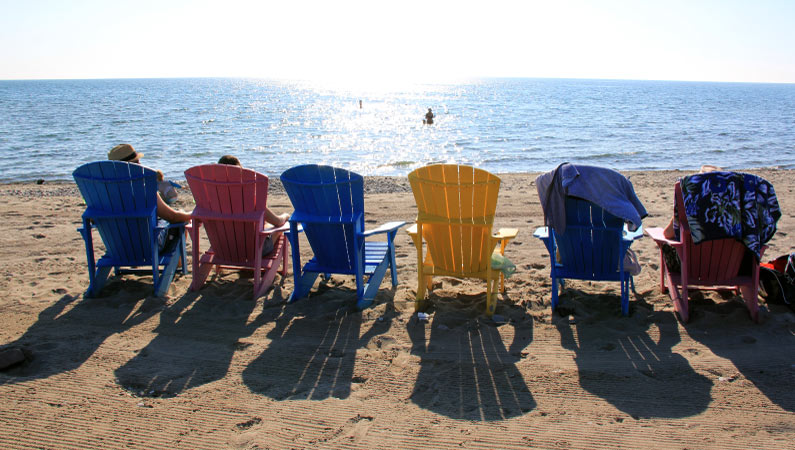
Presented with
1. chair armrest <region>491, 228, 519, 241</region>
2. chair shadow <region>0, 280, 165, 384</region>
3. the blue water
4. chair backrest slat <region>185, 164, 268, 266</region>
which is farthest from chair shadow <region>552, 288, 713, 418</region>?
the blue water

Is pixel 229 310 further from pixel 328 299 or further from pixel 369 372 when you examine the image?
pixel 369 372

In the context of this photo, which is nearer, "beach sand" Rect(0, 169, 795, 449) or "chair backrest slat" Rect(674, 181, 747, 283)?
"beach sand" Rect(0, 169, 795, 449)

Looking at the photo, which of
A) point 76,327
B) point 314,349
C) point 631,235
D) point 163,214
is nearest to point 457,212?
Answer: point 631,235

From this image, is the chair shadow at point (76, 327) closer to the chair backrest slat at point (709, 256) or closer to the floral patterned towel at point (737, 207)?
the chair backrest slat at point (709, 256)

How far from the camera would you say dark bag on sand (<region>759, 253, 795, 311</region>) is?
4508 millimetres

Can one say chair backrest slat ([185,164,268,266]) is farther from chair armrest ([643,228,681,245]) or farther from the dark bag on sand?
the dark bag on sand

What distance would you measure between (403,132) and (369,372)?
2574 centimetres

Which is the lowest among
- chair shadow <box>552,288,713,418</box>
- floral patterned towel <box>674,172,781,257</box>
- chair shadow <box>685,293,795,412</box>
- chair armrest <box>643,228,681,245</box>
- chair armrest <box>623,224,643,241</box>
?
chair shadow <box>552,288,713,418</box>

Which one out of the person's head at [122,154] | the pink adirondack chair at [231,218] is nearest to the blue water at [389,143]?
the person's head at [122,154]

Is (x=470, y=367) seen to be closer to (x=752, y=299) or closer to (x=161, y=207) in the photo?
(x=752, y=299)

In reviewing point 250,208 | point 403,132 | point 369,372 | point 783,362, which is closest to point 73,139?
point 403,132

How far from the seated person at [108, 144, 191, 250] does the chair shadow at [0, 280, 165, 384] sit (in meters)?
0.46

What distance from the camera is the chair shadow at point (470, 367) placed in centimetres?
321

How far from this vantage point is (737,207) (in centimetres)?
411
